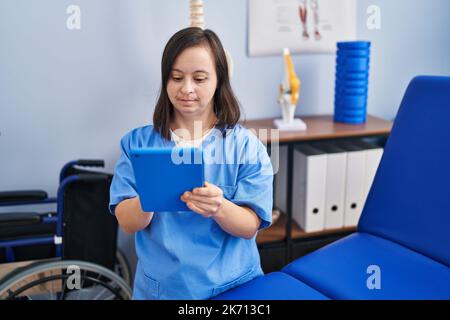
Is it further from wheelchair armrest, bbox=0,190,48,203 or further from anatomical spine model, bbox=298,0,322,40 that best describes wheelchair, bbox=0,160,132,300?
anatomical spine model, bbox=298,0,322,40

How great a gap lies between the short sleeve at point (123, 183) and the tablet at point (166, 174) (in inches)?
7.3

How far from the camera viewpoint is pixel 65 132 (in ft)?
6.43

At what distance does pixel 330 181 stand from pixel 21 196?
1179 mm

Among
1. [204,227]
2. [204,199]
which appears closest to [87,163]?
[204,227]

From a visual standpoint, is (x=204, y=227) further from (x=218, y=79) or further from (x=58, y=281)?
(x=58, y=281)

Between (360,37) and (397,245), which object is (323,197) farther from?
(360,37)

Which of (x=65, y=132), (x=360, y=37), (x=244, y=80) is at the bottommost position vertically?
(x=65, y=132)

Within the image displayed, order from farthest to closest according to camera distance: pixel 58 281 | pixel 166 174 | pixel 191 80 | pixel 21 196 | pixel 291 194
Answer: pixel 291 194 < pixel 21 196 < pixel 58 281 < pixel 191 80 < pixel 166 174

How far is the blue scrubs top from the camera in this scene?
116 cm

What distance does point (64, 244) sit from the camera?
1593 mm

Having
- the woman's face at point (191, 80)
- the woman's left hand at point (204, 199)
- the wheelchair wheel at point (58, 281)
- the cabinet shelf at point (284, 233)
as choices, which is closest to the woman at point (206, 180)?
the woman's face at point (191, 80)
